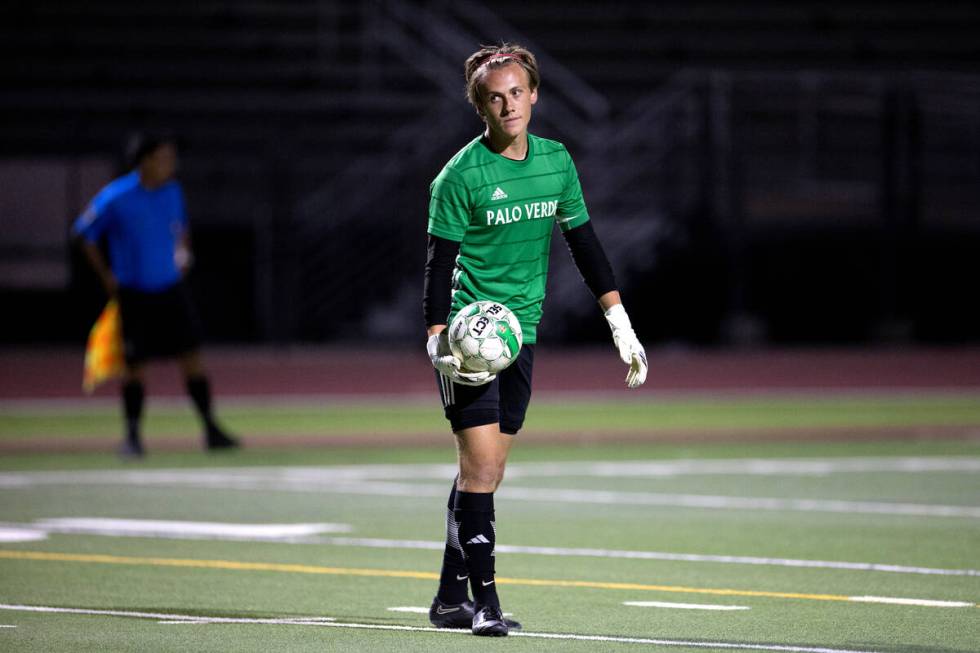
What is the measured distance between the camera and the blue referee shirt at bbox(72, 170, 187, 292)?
15430mm

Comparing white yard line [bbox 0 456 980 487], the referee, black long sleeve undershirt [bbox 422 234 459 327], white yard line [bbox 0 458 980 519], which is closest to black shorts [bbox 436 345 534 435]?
black long sleeve undershirt [bbox 422 234 459 327]

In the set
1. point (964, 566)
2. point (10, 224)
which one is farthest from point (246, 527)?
point (10, 224)

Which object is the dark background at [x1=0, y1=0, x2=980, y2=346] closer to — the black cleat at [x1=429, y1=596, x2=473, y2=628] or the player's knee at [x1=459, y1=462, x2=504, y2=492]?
the black cleat at [x1=429, y1=596, x2=473, y2=628]

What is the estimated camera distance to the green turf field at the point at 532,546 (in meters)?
7.36

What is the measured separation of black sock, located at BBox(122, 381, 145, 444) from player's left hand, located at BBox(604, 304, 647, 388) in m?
8.72

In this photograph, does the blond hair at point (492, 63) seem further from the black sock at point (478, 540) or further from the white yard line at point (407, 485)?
the white yard line at point (407, 485)

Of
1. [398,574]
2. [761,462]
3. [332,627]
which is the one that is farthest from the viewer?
[761,462]

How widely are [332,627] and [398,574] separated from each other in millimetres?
1760

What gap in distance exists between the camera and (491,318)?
698cm

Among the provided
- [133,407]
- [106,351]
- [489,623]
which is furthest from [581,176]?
[489,623]

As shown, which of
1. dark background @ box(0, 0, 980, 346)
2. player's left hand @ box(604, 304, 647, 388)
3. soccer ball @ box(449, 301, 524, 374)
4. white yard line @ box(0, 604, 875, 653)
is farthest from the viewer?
dark background @ box(0, 0, 980, 346)

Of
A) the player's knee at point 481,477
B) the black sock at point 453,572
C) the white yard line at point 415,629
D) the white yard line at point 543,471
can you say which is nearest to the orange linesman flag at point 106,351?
the white yard line at point 543,471

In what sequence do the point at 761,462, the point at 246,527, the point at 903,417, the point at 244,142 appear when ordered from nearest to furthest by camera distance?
the point at 246,527 < the point at 761,462 < the point at 903,417 < the point at 244,142

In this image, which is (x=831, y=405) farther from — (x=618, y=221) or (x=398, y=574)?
(x=398, y=574)
